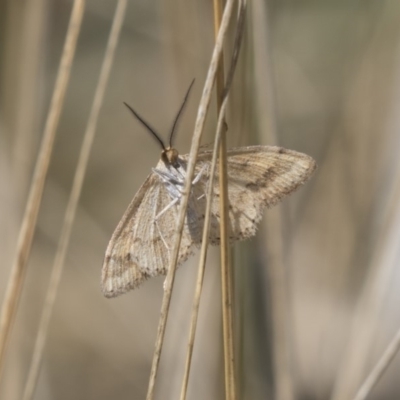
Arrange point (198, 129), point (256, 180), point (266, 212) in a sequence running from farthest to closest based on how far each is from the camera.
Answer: point (266, 212) → point (256, 180) → point (198, 129)

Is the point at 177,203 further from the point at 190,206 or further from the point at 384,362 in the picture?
the point at 384,362

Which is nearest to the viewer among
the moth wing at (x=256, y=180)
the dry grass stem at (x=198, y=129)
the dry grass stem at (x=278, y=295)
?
the dry grass stem at (x=198, y=129)

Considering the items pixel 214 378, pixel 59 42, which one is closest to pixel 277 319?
pixel 214 378

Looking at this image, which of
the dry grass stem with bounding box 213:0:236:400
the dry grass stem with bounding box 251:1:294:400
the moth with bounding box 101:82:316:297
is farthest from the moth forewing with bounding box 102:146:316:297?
the dry grass stem with bounding box 251:1:294:400

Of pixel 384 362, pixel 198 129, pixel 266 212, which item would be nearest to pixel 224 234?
pixel 198 129

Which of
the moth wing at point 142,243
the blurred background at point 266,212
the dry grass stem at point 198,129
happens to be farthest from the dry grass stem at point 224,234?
the blurred background at point 266,212

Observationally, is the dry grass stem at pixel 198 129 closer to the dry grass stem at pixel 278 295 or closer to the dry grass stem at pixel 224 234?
the dry grass stem at pixel 224 234

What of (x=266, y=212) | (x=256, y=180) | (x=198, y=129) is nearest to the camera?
(x=198, y=129)
